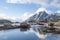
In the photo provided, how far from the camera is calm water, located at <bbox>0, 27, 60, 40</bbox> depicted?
5.54ft

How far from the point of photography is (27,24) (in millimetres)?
1783

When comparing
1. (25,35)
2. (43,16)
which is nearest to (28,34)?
(25,35)

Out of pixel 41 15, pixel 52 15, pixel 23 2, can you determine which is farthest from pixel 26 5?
pixel 52 15

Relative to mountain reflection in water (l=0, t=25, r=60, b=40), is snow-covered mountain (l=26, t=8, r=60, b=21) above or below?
above

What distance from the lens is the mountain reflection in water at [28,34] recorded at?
169 cm

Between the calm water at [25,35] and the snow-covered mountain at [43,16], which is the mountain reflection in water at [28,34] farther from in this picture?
the snow-covered mountain at [43,16]

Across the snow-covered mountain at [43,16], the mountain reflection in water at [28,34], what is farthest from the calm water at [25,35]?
the snow-covered mountain at [43,16]

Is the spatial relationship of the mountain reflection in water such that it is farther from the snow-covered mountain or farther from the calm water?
the snow-covered mountain

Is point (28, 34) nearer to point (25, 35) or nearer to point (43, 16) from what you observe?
point (25, 35)

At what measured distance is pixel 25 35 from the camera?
1725 millimetres

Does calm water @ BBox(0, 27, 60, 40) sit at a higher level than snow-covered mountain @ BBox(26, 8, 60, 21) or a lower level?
lower

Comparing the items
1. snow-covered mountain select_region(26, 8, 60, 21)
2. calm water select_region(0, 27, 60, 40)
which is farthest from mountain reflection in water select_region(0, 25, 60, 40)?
snow-covered mountain select_region(26, 8, 60, 21)

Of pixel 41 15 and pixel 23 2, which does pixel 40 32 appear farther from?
pixel 23 2

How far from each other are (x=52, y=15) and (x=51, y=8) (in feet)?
0.33
